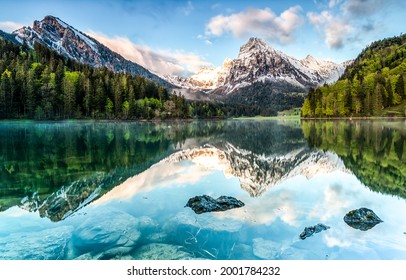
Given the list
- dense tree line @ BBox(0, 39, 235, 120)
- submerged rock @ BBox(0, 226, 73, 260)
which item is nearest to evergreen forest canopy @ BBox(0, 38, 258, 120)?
dense tree line @ BBox(0, 39, 235, 120)

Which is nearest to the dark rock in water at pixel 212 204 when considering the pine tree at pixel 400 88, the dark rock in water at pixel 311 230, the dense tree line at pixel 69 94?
the dark rock in water at pixel 311 230

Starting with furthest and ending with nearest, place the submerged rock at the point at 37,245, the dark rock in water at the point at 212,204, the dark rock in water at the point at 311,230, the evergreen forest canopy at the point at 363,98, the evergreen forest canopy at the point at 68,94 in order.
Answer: the evergreen forest canopy at the point at 363,98
the evergreen forest canopy at the point at 68,94
the dark rock in water at the point at 212,204
the dark rock in water at the point at 311,230
the submerged rock at the point at 37,245

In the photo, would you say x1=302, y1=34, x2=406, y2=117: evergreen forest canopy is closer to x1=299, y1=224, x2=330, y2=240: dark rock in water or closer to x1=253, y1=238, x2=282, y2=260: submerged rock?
x1=299, y1=224, x2=330, y2=240: dark rock in water

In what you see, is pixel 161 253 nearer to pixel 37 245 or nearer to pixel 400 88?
pixel 37 245

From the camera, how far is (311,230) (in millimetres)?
6680

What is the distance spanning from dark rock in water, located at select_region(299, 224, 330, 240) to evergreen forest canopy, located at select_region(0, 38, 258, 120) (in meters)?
73.3

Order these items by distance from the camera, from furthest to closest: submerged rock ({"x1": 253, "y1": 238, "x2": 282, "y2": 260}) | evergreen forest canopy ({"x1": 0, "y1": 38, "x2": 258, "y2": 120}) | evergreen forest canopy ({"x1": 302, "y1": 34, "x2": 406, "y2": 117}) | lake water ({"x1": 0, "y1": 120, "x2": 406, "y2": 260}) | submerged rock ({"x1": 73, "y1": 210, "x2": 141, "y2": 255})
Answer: evergreen forest canopy ({"x1": 302, "y1": 34, "x2": 406, "y2": 117})
evergreen forest canopy ({"x1": 0, "y1": 38, "x2": 258, "y2": 120})
submerged rock ({"x1": 73, "y1": 210, "x2": 141, "y2": 255})
lake water ({"x1": 0, "y1": 120, "x2": 406, "y2": 260})
submerged rock ({"x1": 253, "y1": 238, "x2": 282, "y2": 260})

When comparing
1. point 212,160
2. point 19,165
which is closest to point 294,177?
point 212,160

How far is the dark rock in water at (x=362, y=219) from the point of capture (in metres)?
6.95

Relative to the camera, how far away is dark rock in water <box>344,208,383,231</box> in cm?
695

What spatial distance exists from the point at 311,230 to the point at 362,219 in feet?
4.66

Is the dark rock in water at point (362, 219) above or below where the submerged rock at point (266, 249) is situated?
above

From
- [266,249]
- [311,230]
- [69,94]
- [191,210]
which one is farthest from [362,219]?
[69,94]

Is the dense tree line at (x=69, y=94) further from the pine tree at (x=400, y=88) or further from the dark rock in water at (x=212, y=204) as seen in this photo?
the dark rock in water at (x=212, y=204)
